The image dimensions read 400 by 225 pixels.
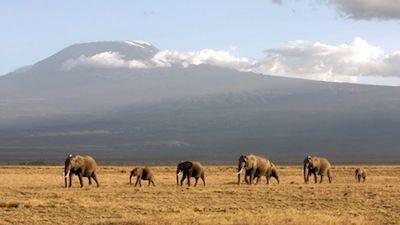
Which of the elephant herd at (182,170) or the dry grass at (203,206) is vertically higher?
the elephant herd at (182,170)

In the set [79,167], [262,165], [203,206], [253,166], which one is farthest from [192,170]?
[203,206]

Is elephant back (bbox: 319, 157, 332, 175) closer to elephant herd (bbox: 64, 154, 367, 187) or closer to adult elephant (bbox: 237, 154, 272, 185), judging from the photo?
elephant herd (bbox: 64, 154, 367, 187)

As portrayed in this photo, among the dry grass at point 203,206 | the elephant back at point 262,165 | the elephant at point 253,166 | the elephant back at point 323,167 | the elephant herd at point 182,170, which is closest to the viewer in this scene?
the dry grass at point 203,206

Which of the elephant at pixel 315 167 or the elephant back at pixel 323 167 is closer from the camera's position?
the elephant at pixel 315 167

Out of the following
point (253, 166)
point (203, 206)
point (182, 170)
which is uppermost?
point (253, 166)

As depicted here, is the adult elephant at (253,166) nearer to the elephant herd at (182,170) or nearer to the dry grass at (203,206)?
the elephant herd at (182,170)

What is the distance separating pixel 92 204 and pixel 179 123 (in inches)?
6830

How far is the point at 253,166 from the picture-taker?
41094 millimetres

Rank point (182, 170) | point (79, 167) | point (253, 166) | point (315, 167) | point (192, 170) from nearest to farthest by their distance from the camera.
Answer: point (79, 167) → point (192, 170) → point (182, 170) → point (253, 166) → point (315, 167)

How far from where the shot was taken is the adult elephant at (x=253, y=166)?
40.5 meters

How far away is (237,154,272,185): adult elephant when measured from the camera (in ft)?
133

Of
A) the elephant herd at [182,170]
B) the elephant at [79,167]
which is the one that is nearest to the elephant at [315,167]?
the elephant herd at [182,170]

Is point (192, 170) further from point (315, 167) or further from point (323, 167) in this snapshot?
point (323, 167)

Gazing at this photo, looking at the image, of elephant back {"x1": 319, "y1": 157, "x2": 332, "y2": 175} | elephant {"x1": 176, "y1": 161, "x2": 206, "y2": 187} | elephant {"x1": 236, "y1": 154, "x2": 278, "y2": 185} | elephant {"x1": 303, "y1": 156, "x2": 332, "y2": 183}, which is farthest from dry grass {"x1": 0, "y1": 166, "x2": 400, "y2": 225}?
elephant back {"x1": 319, "y1": 157, "x2": 332, "y2": 175}
